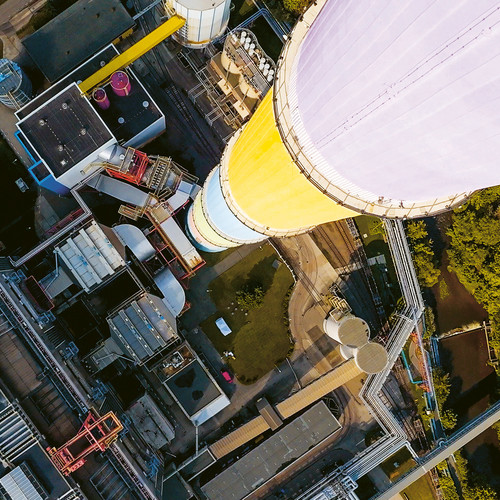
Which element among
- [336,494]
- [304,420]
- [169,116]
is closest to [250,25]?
[169,116]

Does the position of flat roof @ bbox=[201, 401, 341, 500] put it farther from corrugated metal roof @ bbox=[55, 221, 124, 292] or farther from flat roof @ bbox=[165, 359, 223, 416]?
corrugated metal roof @ bbox=[55, 221, 124, 292]

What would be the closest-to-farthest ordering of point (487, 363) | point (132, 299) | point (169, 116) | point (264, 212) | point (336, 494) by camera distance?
point (264, 212) < point (132, 299) < point (336, 494) < point (169, 116) < point (487, 363)

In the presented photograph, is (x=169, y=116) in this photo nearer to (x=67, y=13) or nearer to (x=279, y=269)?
(x=67, y=13)

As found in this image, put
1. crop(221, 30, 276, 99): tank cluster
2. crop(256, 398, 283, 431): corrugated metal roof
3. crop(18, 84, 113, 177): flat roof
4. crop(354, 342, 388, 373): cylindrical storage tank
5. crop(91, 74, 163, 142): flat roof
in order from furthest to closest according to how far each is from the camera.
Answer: crop(256, 398, 283, 431): corrugated metal roof → crop(221, 30, 276, 99): tank cluster → crop(354, 342, 388, 373): cylindrical storage tank → crop(91, 74, 163, 142): flat roof → crop(18, 84, 113, 177): flat roof

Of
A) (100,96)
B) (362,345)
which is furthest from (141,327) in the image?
(100,96)

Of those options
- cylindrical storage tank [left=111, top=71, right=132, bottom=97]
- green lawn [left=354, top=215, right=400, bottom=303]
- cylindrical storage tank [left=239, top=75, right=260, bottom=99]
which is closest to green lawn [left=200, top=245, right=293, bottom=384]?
green lawn [left=354, top=215, right=400, bottom=303]

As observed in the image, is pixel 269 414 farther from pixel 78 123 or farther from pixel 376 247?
pixel 78 123

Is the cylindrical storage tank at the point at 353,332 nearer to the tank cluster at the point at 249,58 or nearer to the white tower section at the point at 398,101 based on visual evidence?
the tank cluster at the point at 249,58

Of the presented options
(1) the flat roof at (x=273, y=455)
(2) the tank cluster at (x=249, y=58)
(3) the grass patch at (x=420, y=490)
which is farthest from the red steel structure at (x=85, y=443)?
(2) the tank cluster at (x=249, y=58)
